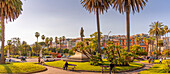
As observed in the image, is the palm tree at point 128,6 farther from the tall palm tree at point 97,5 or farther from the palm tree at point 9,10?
the palm tree at point 9,10

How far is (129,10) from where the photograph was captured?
89.5 feet

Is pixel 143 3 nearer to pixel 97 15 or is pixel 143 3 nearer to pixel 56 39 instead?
pixel 97 15

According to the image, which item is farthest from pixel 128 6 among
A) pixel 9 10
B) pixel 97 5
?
pixel 9 10

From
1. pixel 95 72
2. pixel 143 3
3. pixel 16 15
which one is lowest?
pixel 95 72

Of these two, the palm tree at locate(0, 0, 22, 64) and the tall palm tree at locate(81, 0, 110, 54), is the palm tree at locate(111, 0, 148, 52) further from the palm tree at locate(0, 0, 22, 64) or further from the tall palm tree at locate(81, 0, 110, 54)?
the palm tree at locate(0, 0, 22, 64)

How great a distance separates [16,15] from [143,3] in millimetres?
23646

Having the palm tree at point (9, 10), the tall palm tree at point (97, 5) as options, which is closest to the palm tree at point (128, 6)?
the tall palm tree at point (97, 5)

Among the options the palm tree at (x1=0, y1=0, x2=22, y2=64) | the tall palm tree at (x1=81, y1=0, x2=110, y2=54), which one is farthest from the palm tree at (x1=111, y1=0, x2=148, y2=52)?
the palm tree at (x1=0, y1=0, x2=22, y2=64)

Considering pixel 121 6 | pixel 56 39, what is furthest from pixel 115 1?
pixel 56 39

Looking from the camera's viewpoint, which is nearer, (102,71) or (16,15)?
(102,71)

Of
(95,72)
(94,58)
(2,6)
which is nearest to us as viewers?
(95,72)

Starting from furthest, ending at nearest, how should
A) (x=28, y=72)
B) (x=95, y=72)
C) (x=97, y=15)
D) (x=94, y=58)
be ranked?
(x=97, y=15) → (x=94, y=58) → (x=95, y=72) → (x=28, y=72)

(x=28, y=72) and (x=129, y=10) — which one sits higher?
(x=129, y=10)

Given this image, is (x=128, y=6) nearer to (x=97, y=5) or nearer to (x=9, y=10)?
(x=97, y=5)
